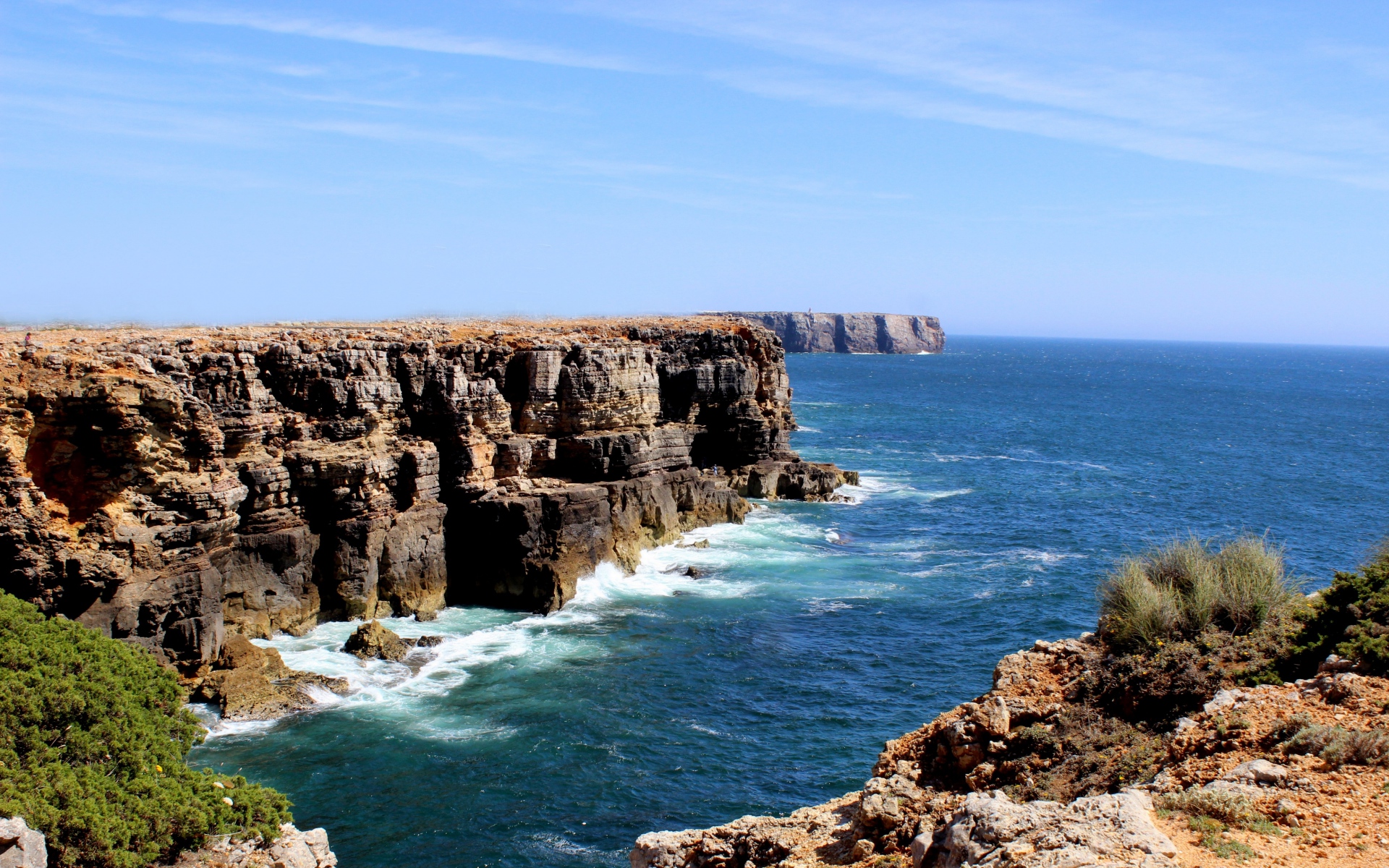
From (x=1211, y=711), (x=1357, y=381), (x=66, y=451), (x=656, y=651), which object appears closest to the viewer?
(x=1211, y=711)

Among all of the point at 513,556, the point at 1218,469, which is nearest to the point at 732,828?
the point at 513,556

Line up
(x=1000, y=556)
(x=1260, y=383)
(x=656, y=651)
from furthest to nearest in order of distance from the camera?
(x=1260, y=383) → (x=1000, y=556) → (x=656, y=651)

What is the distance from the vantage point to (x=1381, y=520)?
193 ft

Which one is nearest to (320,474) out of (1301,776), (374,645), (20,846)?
(374,645)

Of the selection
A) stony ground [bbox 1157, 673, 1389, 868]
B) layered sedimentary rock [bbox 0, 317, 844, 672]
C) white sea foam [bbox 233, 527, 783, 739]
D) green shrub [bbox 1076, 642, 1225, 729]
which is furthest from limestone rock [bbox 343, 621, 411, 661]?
stony ground [bbox 1157, 673, 1389, 868]

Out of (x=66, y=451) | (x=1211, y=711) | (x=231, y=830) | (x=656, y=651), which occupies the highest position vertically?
(x=66, y=451)

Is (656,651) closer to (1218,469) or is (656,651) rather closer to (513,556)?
(513,556)

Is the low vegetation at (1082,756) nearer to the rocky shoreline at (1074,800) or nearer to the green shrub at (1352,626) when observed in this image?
the rocky shoreline at (1074,800)

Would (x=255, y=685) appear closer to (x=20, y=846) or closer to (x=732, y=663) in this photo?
(x=732, y=663)

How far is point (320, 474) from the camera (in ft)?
115

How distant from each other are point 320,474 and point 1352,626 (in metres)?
30.5

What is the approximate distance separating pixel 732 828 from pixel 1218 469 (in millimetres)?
75309

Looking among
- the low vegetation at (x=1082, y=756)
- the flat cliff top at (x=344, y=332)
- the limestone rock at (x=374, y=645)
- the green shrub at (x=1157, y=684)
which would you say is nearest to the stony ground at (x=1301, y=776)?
the low vegetation at (x=1082, y=756)

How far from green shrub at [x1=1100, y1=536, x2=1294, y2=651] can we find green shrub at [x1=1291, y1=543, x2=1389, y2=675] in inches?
33.6
